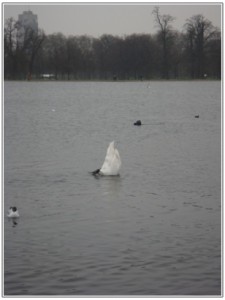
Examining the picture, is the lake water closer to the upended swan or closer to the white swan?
the white swan

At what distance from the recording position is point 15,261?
45.8 ft

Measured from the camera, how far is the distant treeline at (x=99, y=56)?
337ft

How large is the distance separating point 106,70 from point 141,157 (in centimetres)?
11284

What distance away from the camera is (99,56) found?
13475 centimetres

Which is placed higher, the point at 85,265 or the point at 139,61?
the point at 139,61

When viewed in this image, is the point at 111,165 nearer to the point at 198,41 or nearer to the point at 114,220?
the point at 114,220

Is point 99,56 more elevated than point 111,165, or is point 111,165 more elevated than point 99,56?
point 99,56

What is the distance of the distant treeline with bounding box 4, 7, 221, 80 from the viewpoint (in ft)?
337

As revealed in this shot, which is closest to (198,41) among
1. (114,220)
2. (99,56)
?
(99,56)

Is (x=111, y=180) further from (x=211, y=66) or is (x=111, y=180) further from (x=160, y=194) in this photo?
(x=211, y=66)

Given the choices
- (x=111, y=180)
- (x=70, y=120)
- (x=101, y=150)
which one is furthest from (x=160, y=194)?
(x=70, y=120)

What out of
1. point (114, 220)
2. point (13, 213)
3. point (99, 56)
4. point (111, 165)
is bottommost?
point (114, 220)

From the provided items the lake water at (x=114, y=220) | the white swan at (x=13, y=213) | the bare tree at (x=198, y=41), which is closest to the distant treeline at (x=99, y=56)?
the bare tree at (x=198, y=41)

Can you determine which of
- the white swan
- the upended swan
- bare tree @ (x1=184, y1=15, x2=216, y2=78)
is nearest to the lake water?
the white swan
